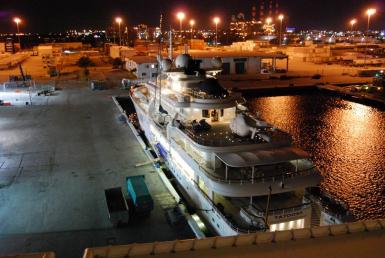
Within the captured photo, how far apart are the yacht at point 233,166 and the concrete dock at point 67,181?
2045 mm

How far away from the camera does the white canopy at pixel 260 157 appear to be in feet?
57.5

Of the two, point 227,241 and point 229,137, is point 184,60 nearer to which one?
point 229,137

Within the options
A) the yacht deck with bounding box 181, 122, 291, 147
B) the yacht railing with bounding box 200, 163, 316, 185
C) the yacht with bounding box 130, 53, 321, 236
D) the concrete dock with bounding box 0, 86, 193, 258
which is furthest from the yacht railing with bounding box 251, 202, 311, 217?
the yacht deck with bounding box 181, 122, 291, 147

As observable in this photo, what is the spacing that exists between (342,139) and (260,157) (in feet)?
72.0

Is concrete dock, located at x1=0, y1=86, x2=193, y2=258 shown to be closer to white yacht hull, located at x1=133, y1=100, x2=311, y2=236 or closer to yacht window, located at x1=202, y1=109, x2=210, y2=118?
white yacht hull, located at x1=133, y1=100, x2=311, y2=236

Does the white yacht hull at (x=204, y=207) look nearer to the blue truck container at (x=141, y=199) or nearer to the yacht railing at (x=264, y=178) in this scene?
the yacht railing at (x=264, y=178)

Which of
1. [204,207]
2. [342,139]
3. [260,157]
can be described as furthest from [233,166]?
[342,139]

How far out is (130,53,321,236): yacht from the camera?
17094 mm

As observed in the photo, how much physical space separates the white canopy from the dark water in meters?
8.51

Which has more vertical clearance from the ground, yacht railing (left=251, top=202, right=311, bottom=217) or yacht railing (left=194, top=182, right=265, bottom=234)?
yacht railing (left=251, top=202, right=311, bottom=217)

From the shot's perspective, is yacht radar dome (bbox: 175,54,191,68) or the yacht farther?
yacht radar dome (bbox: 175,54,191,68)

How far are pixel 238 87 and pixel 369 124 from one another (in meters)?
25.3

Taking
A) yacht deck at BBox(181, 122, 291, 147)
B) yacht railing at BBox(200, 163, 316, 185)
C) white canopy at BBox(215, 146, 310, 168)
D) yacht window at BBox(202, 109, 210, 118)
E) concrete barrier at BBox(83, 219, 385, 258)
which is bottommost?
yacht railing at BBox(200, 163, 316, 185)

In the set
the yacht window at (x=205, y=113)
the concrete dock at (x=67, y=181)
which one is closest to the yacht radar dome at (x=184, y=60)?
the yacht window at (x=205, y=113)
